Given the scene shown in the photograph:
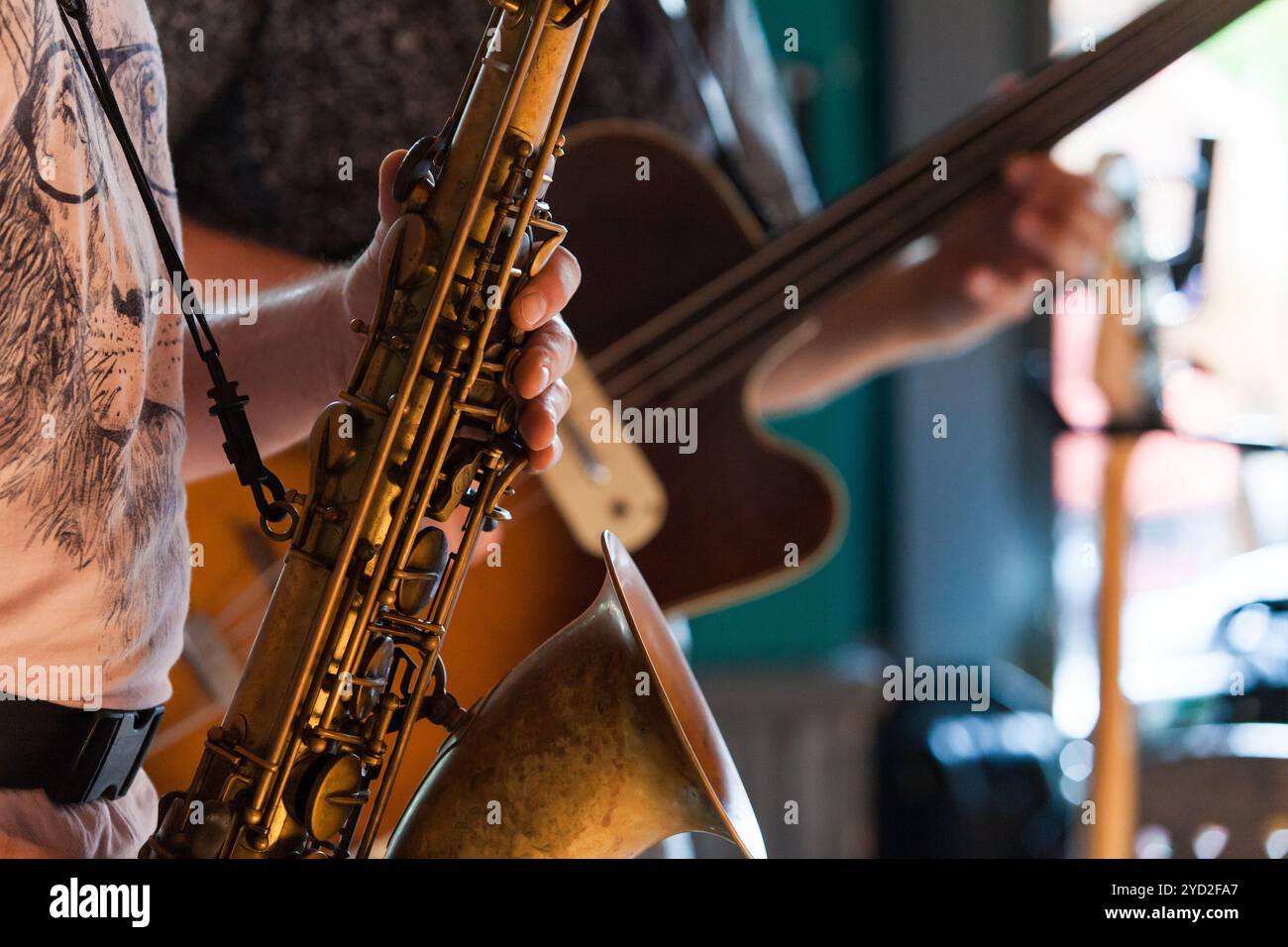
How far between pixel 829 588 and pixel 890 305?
1.05 meters

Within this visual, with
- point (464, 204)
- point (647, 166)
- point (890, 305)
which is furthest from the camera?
point (890, 305)

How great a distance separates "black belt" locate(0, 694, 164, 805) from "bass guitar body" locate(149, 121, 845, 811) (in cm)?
41

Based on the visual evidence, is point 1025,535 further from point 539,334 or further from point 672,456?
point 539,334

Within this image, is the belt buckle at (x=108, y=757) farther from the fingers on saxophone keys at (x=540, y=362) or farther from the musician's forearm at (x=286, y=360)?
the fingers on saxophone keys at (x=540, y=362)

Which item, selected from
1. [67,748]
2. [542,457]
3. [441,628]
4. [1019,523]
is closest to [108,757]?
[67,748]

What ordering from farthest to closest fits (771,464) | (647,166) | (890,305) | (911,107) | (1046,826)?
(911,107)
(1046,826)
(890,305)
(771,464)
(647,166)

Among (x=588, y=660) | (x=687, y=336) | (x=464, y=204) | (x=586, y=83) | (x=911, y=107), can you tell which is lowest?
(x=588, y=660)

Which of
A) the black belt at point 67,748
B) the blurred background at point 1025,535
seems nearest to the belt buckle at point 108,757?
the black belt at point 67,748

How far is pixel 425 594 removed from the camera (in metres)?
0.87

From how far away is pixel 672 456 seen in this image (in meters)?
1.58

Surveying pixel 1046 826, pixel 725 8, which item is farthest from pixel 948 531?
pixel 725 8

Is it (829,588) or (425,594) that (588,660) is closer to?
(425,594)

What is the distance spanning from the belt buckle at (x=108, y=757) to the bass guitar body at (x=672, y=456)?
1.28 feet

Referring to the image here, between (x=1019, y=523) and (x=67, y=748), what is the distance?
2.41m
